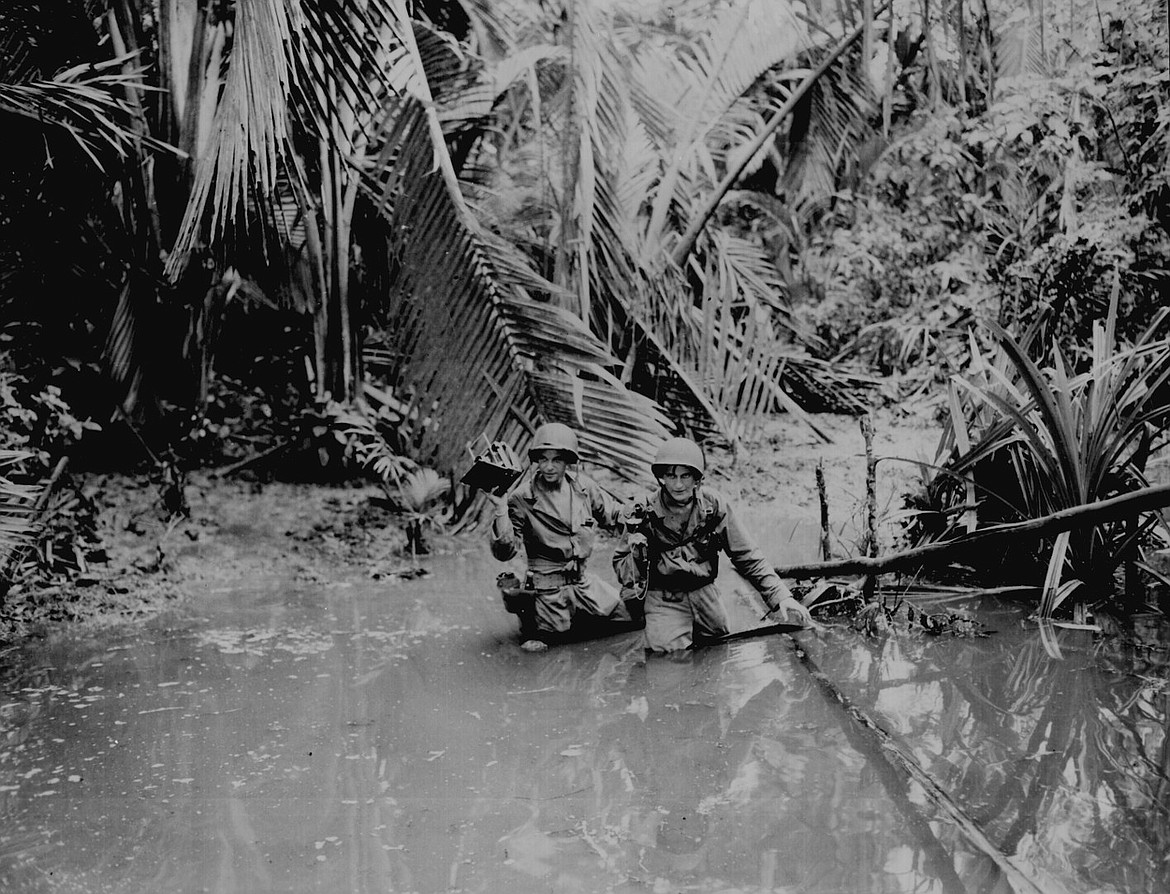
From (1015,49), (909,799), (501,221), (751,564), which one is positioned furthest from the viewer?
(1015,49)

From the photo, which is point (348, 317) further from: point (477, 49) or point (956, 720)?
point (956, 720)

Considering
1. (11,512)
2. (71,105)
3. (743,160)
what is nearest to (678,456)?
(11,512)

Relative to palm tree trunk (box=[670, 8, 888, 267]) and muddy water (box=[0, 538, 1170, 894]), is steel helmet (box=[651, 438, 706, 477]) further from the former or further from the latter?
palm tree trunk (box=[670, 8, 888, 267])

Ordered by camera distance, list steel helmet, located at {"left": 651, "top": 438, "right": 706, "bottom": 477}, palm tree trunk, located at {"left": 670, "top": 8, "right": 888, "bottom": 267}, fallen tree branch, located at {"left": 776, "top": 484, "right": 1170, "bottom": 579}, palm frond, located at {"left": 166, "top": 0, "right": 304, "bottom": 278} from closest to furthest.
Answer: fallen tree branch, located at {"left": 776, "top": 484, "right": 1170, "bottom": 579}, palm frond, located at {"left": 166, "top": 0, "right": 304, "bottom": 278}, steel helmet, located at {"left": 651, "top": 438, "right": 706, "bottom": 477}, palm tree trunk, located at {"left": 670, "top": 8, "right": 888, "bottom": 267}

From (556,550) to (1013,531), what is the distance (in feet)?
7.15

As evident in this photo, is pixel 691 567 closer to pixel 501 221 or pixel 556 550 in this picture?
pixel 556 550

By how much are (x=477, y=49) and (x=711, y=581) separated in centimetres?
532

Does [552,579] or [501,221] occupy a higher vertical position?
[501,221]

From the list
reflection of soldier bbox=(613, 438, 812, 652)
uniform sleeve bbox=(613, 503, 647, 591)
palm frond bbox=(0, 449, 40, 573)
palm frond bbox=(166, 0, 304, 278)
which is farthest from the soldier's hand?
palm frond bbox=(0, 449, 40, 573)

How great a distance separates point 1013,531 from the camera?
3.60m

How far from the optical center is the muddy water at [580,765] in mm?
2820

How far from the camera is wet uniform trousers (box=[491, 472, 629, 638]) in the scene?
508cm

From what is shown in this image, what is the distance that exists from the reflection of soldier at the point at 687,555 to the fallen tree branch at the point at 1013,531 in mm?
311

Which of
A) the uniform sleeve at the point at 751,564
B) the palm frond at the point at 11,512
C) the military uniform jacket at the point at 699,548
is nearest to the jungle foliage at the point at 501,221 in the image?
the military uniform jacket at the point at 699,548
